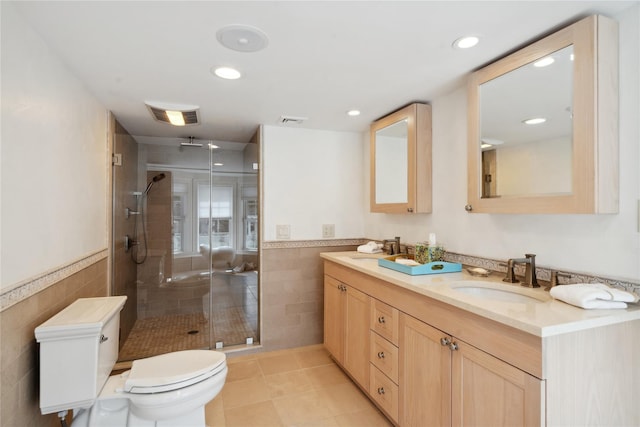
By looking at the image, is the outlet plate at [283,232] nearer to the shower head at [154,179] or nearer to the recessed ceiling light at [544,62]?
the shower head at [154,179]

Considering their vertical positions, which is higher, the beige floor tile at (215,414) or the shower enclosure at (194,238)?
the shower enclosure at (194,238)

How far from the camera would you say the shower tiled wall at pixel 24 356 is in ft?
3.91

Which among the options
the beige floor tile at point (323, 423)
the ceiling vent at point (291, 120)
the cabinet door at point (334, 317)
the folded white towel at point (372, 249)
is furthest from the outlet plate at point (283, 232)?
the beige floor tile at point (323, 423)

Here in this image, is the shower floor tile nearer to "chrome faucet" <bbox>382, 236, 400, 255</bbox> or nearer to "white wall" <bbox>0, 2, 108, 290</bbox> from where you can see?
"white wall" <bbox>0, 2, 108, 290</bbox>

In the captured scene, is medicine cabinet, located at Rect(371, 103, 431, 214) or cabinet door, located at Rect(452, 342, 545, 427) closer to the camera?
cabinet door, located at Rect(452, 342, 545, 427)

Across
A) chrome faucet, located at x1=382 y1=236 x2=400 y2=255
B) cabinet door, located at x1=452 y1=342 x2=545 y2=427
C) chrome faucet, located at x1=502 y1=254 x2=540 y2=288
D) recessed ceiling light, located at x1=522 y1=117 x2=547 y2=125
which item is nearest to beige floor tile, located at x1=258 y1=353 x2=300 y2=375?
chrome faucet, located at x1=382 y1=236 x2=400 y2=255

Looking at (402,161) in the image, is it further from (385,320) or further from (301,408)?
(301,408)

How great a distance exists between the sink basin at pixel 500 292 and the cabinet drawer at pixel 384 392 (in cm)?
69

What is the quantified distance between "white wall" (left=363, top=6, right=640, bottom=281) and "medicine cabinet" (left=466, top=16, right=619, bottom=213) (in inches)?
1.8

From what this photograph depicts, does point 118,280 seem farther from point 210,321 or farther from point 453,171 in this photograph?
point 453,171

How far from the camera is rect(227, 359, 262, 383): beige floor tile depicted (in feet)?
8.14

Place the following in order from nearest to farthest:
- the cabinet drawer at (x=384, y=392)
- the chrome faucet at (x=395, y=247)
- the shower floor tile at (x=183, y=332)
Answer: the cabinet drawer at (x=384, y=392) → the chrome faucet at (x=395, y=247) → the shower floor tile at (x=183, y=332)

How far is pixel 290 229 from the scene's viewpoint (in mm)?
2982

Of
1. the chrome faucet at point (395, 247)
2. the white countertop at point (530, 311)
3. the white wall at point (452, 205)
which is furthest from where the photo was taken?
the chrome faucet at point (395, 247)
